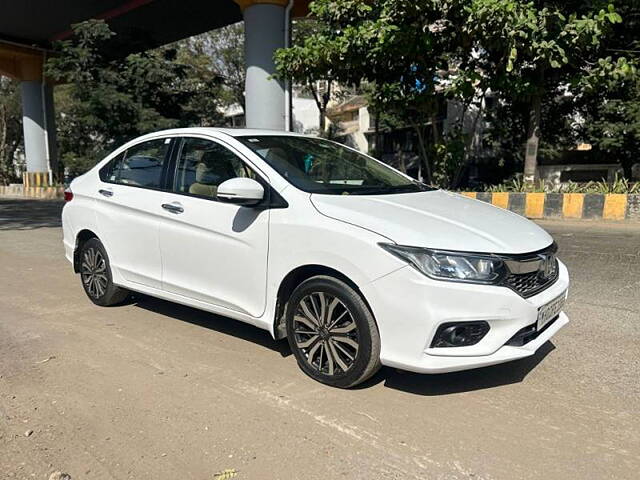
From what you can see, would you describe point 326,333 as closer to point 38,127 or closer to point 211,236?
point 211,236

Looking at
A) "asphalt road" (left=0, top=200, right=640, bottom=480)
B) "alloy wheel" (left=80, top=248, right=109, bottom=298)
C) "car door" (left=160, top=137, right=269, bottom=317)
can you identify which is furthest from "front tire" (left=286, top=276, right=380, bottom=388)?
"alloy wheel" (left=80, top=248, right=109, bottom=298)

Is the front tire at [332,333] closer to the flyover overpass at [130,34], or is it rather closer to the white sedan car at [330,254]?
the white sedan car at [330,254]

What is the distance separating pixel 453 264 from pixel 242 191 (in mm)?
1412

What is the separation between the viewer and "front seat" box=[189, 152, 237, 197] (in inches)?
160

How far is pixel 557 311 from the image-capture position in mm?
3508

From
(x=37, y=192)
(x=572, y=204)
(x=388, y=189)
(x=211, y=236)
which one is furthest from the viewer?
(x=37, y=192)

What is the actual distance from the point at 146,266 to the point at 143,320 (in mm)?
590

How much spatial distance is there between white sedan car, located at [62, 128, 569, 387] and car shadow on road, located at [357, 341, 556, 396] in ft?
1.09

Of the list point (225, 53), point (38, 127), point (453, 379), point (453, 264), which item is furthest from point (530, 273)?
point (38, 127)

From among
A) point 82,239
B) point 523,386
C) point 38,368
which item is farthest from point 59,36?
point 523,386

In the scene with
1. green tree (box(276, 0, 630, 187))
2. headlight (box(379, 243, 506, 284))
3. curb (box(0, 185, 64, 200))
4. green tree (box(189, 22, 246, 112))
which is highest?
green tree (box(189, 22, 246, 112))

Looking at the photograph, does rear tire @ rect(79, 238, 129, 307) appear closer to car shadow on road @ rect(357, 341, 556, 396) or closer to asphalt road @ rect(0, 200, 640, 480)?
asphalt road @ rect(0, 200, 640, 480)

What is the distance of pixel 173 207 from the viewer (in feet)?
13.8

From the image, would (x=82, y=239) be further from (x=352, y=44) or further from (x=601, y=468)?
(x=352, y=44)
